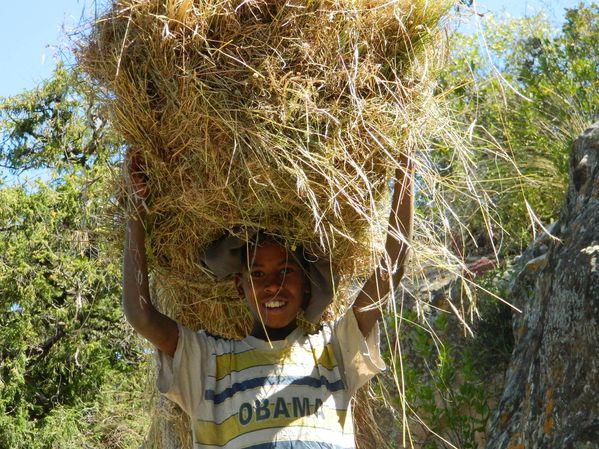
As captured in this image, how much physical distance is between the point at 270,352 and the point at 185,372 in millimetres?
251

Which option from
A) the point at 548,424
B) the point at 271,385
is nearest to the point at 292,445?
the point at 271,385

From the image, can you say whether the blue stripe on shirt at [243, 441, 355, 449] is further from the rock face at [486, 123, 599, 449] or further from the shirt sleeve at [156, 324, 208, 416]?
the rock face at [486, 123, 599, 449]

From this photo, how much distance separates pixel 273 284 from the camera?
3102 mm

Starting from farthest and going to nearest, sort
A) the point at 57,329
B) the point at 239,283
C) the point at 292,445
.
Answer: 1. the point at 57,329
2. the point at 239,283
3. the point at 292,445

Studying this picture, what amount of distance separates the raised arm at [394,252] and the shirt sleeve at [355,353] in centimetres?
3

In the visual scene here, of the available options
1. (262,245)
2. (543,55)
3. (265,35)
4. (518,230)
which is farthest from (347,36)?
(543,55)

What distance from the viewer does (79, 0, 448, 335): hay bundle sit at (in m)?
2.75

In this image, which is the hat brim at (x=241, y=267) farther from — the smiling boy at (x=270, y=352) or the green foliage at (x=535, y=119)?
Answer: the green foliage at (x=535, y=119)

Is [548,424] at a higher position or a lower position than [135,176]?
lower

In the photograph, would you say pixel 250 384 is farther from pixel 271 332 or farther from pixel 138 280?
pixel 138 280

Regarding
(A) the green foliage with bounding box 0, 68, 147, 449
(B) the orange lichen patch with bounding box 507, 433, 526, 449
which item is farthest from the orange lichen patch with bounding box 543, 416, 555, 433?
(A) the green foliage with bounding box 0, 68, 147, 449

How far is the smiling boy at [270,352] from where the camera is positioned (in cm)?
292

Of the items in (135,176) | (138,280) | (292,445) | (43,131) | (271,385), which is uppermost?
(43,131)

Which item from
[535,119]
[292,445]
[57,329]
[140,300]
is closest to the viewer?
[292,445]
